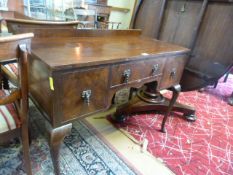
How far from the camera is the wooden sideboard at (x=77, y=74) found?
78cm

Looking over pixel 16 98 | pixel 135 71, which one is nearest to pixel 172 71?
pixel 135 71

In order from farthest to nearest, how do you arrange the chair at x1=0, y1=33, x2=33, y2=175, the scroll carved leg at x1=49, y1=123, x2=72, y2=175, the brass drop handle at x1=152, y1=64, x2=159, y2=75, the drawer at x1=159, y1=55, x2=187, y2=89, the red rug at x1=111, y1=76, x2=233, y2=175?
the red rug at x1=111, y1=76, x2=233, y2=175
the drawer at x1=159, y1=55, x2=187, y2=89
the brass drop handle at x1=152, y1=64, x2=159, y2=75
the scroll carved leg at x1=49, y1=123, x2=72, y2=175
the chair at x1=0, y1=33, x2=33, y2=175

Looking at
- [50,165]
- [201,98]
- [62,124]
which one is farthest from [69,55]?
[201,98]

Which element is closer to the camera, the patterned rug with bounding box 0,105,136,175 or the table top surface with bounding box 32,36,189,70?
the table top surface with bounding box 32,36,189,70

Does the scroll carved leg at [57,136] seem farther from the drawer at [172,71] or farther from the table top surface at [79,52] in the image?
the drawer at [172,71]

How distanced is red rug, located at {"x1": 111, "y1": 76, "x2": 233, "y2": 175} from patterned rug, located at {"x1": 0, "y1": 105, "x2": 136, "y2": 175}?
329mm

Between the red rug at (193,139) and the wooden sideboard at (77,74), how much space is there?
2.06 feet

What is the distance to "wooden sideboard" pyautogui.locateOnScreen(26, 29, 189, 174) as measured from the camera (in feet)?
2.55

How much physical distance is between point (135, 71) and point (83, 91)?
33cm

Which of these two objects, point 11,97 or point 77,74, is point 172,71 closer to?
point 77,74

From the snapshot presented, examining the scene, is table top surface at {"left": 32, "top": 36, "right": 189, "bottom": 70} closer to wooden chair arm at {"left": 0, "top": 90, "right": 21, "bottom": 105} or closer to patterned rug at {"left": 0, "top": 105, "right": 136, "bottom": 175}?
wooden chair arm at {"left": 0, "top": 90, "right": 21, "bottom": 105}

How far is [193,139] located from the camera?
5.36ft

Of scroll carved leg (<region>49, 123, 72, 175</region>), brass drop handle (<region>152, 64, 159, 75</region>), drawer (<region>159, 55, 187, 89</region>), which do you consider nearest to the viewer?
scroll carved leg (<region>49, 123, 72, 175</region>)

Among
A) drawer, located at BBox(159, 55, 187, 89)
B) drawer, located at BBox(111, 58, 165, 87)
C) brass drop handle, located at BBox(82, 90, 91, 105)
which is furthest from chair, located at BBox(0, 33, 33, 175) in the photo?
drawer, located at BBox(159, 55, 187, 89)
